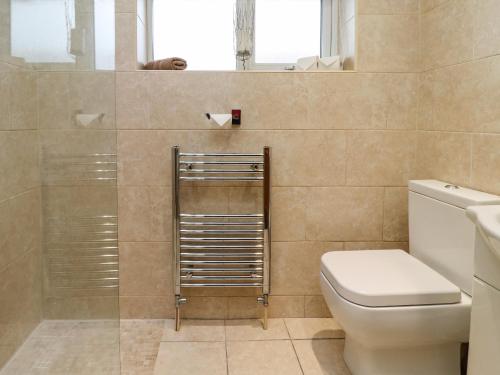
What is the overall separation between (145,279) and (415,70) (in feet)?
5.64

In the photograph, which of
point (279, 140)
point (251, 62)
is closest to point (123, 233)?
point (279, 140)

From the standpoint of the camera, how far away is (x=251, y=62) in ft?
9.50

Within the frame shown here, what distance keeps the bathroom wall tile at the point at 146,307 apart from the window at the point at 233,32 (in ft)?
4.24

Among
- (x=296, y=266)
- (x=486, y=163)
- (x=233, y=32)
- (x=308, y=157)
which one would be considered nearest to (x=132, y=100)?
(x=233, y=32)

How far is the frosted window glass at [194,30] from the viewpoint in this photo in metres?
2.86

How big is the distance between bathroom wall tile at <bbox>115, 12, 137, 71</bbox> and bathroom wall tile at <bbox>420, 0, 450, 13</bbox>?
1.41m

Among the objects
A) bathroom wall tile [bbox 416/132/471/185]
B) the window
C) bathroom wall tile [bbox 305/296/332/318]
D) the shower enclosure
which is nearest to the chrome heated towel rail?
bathroom wall tile [bbox 305/296/332/318]

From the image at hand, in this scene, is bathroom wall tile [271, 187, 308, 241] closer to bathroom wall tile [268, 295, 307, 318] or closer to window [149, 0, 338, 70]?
bathroom wall tile [268, 295, 307, 318]

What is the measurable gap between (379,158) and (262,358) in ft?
3.71

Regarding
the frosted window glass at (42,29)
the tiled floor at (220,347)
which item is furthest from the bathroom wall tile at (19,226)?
the tiled floor at (220,347)

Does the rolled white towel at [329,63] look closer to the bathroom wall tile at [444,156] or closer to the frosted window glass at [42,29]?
the bathroom wall tile at [444,156]

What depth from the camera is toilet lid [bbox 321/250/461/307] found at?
1.81m

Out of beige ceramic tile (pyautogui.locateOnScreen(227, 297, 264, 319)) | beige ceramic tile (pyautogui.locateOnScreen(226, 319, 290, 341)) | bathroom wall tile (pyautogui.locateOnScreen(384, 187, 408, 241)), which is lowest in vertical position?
beige ceramic tile (pyautogui.locateOnScreen(226, 319, 290, 341))

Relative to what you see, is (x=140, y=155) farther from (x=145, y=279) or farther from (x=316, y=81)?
(x=316, y=81)
